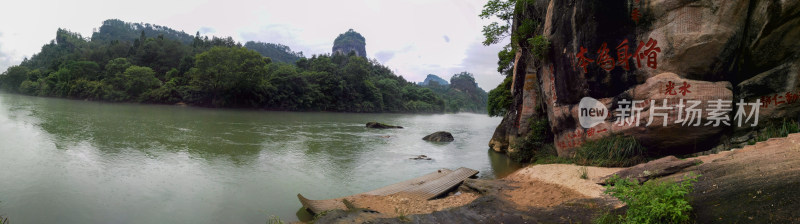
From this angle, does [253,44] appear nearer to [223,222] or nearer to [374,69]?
[374,69]

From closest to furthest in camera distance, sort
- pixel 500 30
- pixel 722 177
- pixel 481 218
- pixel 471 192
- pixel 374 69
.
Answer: pixel 722 177 → pixel 481 218 → pixel 471 192 → pixel 500 30 → pixel 374 69

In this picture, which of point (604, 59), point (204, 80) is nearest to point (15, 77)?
point (204, 80)

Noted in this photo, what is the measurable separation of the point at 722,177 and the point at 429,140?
14146 millimetres

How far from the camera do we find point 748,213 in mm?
3205

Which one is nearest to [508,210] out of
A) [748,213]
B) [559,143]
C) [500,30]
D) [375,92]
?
[748,213]

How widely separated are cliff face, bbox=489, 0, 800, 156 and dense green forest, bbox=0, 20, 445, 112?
3153 centimetres

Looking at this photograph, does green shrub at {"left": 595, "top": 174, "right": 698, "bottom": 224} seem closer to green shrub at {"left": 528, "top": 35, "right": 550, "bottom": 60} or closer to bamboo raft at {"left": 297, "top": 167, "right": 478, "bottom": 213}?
bamboo raft at {"left": 297, "top": 167, "right": 478, "bottom": 213}

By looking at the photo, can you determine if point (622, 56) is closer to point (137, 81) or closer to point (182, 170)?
point (182, 170)

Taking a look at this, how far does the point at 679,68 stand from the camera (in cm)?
705

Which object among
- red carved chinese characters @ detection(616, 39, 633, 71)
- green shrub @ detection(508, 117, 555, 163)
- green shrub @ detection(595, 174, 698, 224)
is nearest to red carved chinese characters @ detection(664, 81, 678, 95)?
red carved chinese characters @ detection(616, 39, 633, 71)

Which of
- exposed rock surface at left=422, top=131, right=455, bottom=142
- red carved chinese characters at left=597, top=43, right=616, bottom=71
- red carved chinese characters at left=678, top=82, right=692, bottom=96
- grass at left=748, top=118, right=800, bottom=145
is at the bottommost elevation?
exposed rock surface at left=422, top=131, right=455, bottom=142

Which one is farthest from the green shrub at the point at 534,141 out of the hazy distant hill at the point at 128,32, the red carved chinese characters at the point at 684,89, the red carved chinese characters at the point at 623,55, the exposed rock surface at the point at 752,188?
the hazy distant hill at the point at 128,32

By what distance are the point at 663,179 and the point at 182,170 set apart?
9.57 m

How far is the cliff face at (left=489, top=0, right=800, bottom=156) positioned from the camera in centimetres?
622
